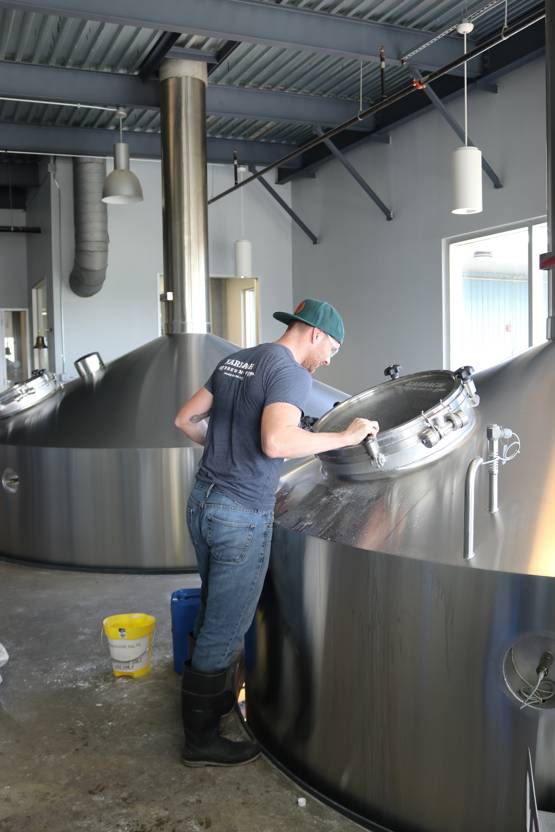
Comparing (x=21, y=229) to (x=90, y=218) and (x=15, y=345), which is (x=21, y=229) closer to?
(x=15, y=345)

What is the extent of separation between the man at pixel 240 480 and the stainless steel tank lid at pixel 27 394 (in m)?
3.37

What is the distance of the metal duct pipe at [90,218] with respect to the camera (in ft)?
29.1

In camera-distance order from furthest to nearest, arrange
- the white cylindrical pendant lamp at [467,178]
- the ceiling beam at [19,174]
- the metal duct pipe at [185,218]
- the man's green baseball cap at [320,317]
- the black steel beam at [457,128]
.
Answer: the ceiling beam at [19,174] → the black steel beam at [457,128] → the metal duct pipe at [185,218] → the white cylindrical pendant lamp at [467,178] → the man's green baseball cap at [320,317]

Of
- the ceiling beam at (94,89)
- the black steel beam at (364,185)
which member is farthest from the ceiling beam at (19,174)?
the black steel beam at (364,185)

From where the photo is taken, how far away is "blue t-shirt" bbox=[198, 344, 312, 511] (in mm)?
2287

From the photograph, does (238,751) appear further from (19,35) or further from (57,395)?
(19,35)

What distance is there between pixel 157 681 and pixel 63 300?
23.4 feet

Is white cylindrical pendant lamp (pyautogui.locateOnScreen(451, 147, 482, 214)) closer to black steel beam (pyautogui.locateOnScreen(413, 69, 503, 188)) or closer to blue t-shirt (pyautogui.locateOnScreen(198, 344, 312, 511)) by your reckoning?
black steel beam (pyautogui.locateOnScreen(413, 69, 503, 188))

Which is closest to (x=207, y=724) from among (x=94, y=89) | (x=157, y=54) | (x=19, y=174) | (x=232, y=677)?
(x=232, y=677)

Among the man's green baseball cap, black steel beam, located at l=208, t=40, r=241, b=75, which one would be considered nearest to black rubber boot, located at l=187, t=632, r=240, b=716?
the man's green baseball cap

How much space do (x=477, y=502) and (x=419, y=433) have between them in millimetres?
289

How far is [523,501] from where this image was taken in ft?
6.77

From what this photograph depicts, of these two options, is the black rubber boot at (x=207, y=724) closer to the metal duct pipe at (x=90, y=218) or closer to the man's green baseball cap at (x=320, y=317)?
the man's green baseball cap at (x=320, y=317)

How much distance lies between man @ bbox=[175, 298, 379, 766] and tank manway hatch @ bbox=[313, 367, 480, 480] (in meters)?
0.08
